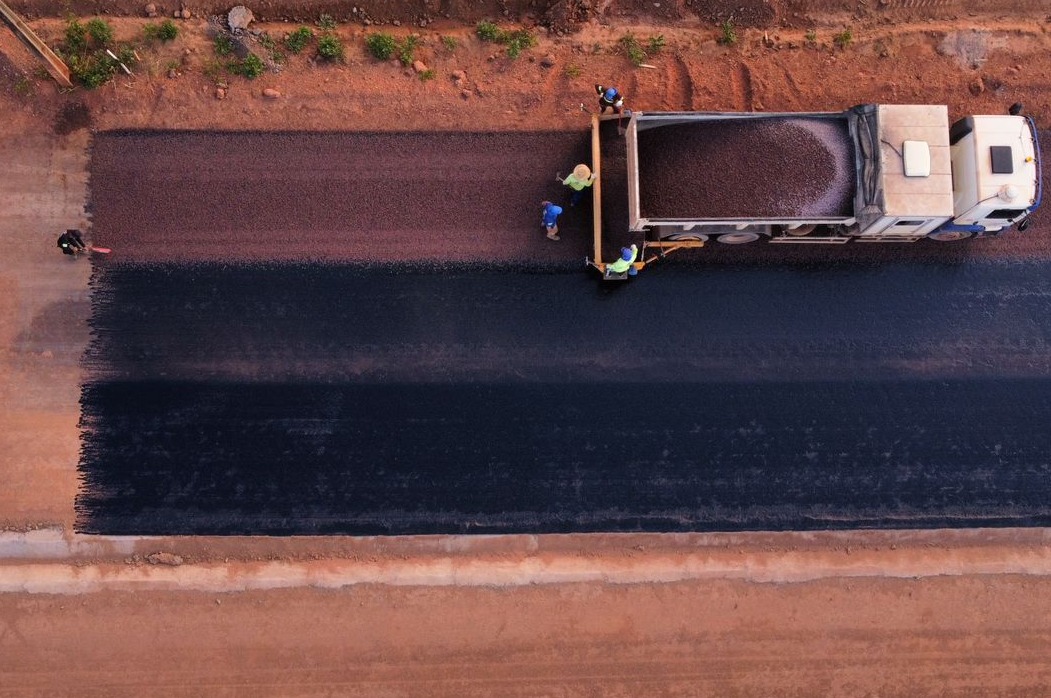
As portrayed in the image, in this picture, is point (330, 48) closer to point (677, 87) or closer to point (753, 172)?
point (677, 87)

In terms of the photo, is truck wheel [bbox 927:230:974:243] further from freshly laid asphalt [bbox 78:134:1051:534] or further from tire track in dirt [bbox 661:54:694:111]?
tire track in dirt [bbox 661:54:694:111]

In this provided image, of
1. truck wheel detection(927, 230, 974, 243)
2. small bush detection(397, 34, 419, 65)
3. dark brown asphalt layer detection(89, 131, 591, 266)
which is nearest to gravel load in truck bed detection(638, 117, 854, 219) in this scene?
dark brown asphalt layer detection(89, 131, 591, 266)

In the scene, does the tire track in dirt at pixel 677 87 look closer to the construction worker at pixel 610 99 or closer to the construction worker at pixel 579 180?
the construction worker at pixel 610 99

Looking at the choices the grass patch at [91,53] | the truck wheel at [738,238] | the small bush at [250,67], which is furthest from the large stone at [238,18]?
the truck wheel at [738,238]

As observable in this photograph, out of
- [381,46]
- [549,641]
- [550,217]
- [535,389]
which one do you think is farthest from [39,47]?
[549,641]

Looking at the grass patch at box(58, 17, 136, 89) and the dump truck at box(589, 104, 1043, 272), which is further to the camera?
the grass patch at box(58, 17, 136, 89)

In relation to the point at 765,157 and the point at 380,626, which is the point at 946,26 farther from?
the point at 380,626
